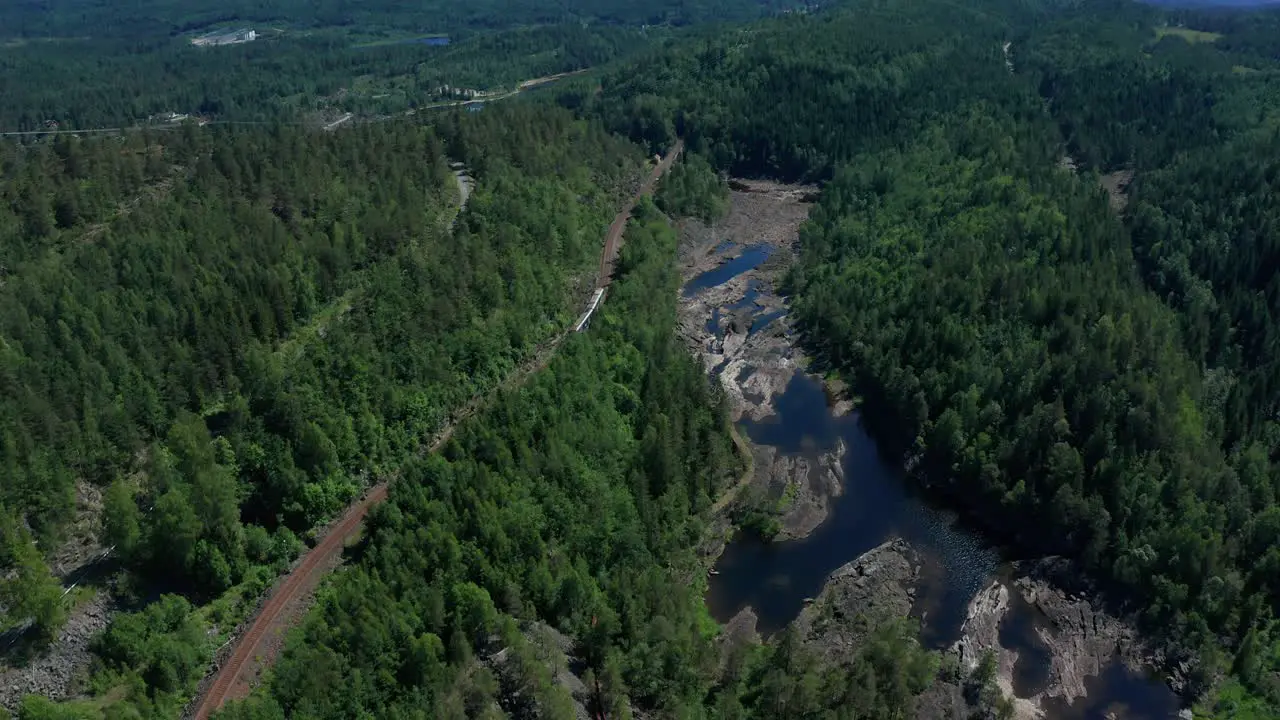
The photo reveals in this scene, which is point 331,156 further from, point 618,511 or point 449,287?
point 618,511

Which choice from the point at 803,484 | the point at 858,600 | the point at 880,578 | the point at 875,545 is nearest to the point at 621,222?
the point at 803,484

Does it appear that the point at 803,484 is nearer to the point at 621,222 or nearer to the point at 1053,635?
the point at 1053,635

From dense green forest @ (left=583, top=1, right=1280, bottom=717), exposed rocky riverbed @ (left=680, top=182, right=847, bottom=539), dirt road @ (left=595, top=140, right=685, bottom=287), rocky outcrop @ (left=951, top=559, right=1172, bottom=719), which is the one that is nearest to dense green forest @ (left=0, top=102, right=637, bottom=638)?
dirt road @ (left=595, top=140, right=685, bottom=287)

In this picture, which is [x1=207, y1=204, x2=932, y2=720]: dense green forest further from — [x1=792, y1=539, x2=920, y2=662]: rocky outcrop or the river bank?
the river bank

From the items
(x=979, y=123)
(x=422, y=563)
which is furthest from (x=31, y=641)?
(x=979, y=123)

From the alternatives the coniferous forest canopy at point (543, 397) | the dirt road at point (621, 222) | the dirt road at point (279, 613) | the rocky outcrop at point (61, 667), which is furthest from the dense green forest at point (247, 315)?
the rocky outcrop at point (61, 667)

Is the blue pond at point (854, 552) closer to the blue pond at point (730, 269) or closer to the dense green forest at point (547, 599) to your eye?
the dense green forest at point (547, 599)
